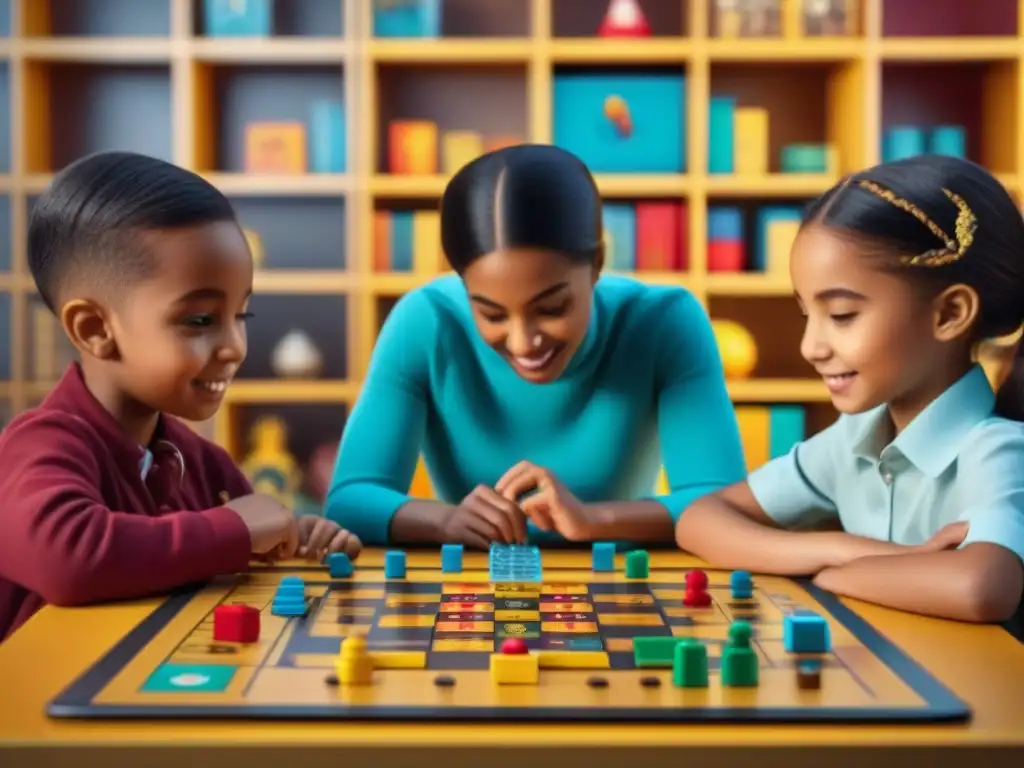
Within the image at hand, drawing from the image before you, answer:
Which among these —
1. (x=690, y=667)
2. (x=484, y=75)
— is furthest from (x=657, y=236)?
(x=690, y=667)

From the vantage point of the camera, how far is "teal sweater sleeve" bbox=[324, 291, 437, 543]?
176 centimetres

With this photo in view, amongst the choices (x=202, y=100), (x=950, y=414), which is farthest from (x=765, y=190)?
(x=950, y=414)

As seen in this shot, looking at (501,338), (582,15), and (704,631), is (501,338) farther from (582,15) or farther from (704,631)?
(582,15)

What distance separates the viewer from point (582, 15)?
181 inches

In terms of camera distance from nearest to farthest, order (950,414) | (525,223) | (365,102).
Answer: (950,414) < (525,223) < (365,102)

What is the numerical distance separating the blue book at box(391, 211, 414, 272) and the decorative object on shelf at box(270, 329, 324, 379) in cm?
39

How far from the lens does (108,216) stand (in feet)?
4.76

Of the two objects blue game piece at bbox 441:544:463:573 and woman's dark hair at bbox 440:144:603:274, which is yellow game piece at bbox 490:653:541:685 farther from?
woman's dark hair at bbox 440:144:603:274

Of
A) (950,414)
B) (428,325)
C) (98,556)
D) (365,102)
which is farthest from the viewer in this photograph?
(365,102)

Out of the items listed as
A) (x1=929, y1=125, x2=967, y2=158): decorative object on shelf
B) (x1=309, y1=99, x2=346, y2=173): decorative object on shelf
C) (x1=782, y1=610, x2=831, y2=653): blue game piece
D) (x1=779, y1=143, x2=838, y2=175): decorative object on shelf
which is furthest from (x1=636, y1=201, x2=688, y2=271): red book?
(x1=782, y1=610, x2=831, y2=653): blue game piece

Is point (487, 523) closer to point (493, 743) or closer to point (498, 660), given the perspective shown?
point (498, 660)

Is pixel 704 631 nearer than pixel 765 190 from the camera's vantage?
Yes

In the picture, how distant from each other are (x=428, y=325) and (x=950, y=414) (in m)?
0.75

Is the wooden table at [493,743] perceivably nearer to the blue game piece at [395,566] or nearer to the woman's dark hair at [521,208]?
the blue game piece at [395,566]
